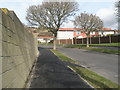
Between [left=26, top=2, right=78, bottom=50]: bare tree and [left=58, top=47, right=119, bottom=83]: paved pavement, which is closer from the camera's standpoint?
[left=58, top=47, right=119, bottom=83]: paved pavement

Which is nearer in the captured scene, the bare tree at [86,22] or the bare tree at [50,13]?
the bare tree at [50,13]

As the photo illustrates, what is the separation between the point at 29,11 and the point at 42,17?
3256mm

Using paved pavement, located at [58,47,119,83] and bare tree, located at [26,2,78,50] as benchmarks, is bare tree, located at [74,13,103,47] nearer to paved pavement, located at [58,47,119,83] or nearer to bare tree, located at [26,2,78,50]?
bare tree, located at [26,2,78,50]

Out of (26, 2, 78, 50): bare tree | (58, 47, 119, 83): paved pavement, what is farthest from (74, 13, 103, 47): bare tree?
(58, 47, 119, 83): paved pavement

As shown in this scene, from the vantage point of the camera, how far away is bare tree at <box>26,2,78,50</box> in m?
28.2

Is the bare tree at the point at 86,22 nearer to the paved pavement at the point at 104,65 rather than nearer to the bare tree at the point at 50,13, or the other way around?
the bare tree at the point at 50,13

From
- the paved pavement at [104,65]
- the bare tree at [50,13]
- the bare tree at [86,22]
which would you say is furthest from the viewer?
the bare tree at [86,22]

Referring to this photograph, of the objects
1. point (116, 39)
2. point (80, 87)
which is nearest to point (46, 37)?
point (116, 39)

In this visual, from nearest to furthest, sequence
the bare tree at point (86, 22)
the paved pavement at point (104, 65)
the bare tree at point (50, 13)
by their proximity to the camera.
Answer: the paved pavement at point (104, 65) → the bare tree at point (50, 13) → the bare tree at point (86, 22)

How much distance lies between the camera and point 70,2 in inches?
1144

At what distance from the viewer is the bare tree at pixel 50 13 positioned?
28.2m

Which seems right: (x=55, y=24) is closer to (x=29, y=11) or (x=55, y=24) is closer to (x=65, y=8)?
(x=65, y=8)

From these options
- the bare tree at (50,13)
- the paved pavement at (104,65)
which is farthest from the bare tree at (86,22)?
the paved pavement at (104,65)

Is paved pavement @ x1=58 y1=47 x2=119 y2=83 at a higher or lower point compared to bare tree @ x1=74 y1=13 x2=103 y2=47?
lower
